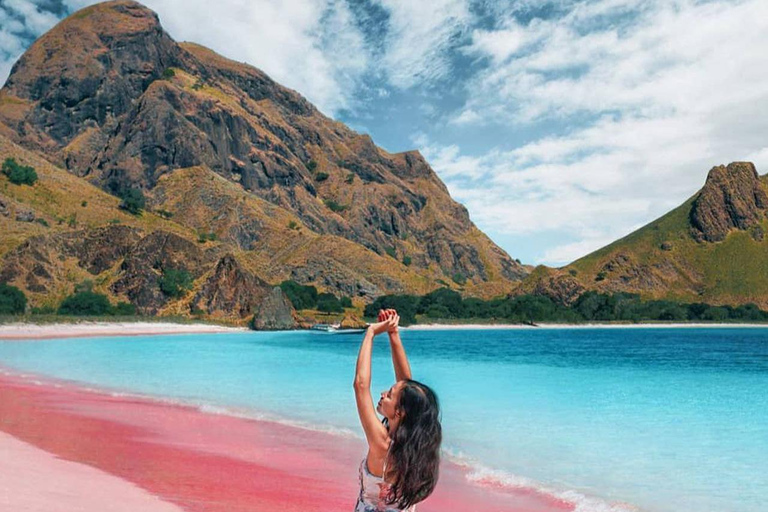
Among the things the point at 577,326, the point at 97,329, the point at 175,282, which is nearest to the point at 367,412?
the point at 97,329

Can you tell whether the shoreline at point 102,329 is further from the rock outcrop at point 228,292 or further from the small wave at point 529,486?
the small wave at point 529,486

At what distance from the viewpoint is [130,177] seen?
16525 cm

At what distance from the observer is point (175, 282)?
361ft

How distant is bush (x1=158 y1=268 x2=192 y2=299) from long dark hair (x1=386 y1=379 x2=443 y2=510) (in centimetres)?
11131

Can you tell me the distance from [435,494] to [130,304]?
340 ft

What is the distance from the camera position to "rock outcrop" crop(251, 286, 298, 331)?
111 metres

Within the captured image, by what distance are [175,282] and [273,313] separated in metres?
17.8

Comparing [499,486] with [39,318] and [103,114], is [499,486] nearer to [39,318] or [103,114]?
[39,318]

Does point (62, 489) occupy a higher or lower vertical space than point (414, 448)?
lower

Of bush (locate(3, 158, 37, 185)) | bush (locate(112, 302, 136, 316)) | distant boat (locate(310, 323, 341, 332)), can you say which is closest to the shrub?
bush (locate(112, 302, 136, 316))

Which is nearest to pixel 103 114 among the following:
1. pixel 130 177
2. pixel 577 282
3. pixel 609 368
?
pixel 130 177

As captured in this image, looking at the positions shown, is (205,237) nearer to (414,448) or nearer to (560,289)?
(560,289)

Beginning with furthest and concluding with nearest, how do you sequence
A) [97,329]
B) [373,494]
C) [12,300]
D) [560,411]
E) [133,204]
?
[133,204]
[12,300]
[97,329]
[560,411]
[373,494]

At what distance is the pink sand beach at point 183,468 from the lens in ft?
32.1
